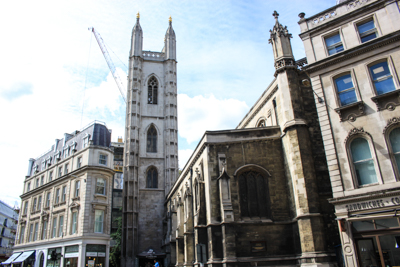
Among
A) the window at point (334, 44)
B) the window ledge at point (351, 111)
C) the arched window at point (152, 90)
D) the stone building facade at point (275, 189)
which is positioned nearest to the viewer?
the window ledge at point (351, 111)

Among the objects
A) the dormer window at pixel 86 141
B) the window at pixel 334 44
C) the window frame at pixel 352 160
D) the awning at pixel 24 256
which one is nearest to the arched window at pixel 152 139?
the dormer window at pixel 86 141

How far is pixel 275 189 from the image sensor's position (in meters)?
20.2

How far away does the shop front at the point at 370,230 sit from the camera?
1316cm

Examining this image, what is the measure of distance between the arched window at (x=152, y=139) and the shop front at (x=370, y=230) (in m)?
32.8

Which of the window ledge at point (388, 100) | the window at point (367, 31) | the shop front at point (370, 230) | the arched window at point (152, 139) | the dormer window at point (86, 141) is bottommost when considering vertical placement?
the shop front at point (370, 230)

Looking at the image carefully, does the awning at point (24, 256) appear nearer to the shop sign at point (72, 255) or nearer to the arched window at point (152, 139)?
the shop sign at point (72, 255)

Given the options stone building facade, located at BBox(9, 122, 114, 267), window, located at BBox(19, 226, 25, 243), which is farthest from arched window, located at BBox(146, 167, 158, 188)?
window, located at BBox(19, 226, 25, 243)

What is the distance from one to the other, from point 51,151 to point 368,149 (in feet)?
138

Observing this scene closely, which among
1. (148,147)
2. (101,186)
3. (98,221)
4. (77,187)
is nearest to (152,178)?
(148,147)

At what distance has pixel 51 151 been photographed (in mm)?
45469

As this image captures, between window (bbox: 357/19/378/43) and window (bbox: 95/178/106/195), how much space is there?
28.9 meters

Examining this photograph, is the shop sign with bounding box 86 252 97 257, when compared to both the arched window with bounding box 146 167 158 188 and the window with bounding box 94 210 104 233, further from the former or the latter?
the arched window with bounding box 146 167 158 188

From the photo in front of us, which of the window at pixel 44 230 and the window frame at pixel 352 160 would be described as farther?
the window at pixel 44 230

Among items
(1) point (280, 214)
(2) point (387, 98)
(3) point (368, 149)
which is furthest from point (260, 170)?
(2) point (387, 98)
